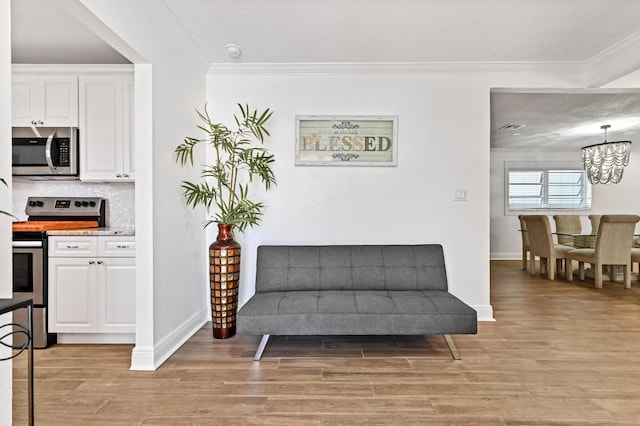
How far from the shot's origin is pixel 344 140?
11.4 feet

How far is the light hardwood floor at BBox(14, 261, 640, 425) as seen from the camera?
1874 millimetres

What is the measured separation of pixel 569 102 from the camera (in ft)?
14.5

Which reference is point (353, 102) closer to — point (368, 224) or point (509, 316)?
point (368, 224)

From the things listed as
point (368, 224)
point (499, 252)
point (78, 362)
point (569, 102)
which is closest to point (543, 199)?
point (499, 252)

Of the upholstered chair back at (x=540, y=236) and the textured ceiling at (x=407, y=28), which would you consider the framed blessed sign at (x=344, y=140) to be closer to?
the textured ceiling at (x=407, y=28)

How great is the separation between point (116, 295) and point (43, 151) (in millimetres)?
1428

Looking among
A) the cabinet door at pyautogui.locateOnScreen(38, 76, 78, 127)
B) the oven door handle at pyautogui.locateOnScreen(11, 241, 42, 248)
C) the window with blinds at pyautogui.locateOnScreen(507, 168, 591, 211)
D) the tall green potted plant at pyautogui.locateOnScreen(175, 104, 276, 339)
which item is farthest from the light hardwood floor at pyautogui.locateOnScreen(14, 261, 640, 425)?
the window with blinds at pyautogui.locateOnScreen(507, 168, 591, 211)

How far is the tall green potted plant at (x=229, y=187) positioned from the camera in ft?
9.62

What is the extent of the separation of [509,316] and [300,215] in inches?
91.2

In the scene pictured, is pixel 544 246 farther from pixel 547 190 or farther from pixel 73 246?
pixel 73 246

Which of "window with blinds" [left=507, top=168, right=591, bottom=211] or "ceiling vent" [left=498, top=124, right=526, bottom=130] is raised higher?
"ceiling vent" [left=498, top=124, right=526, bottom=130]

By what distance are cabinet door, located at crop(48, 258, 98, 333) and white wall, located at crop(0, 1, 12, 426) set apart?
148 centimetres

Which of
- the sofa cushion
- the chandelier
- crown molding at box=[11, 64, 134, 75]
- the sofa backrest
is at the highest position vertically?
crown molding at box=[11, 64, 134, 75]

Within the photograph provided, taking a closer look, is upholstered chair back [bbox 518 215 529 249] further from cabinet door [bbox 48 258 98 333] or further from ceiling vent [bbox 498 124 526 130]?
cabinet door [bbox 48 258 98 333]
